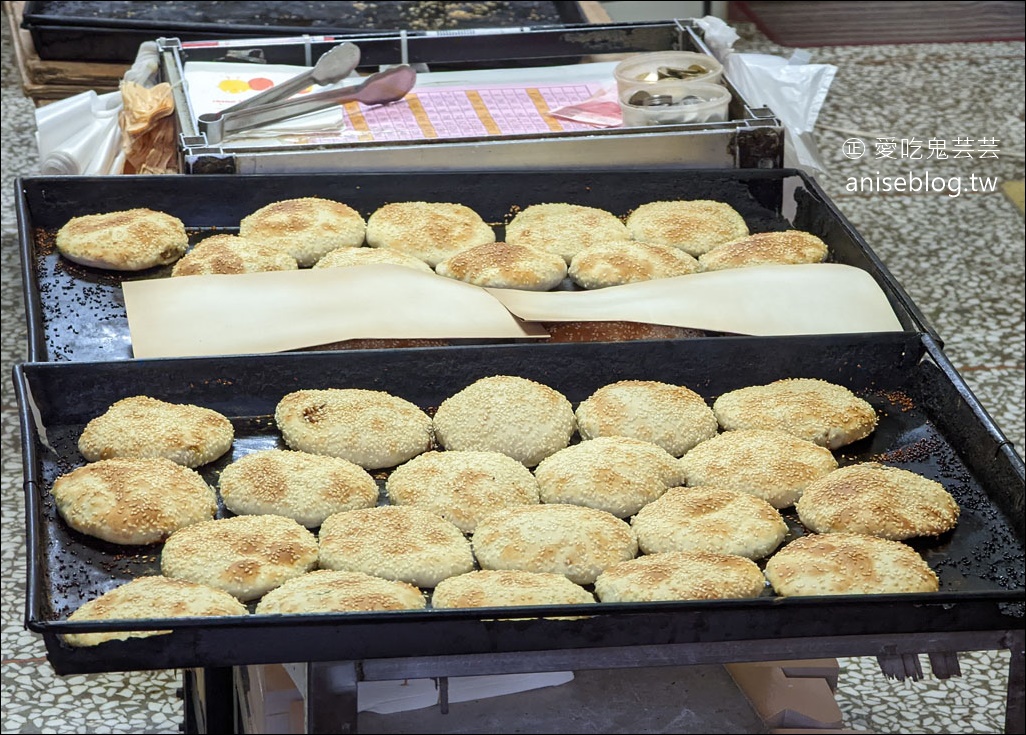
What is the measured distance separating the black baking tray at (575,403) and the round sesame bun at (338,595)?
0.34 feet

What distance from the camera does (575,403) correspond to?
1868 mm

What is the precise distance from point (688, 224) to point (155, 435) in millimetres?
1067

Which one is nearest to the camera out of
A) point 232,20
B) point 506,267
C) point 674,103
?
point 506,267

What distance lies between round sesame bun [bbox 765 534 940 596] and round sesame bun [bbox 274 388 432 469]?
1.81 ft

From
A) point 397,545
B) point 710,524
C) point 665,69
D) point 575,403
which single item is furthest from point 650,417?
point 665,69

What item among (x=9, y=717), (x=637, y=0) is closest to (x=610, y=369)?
(x=9, y=717)

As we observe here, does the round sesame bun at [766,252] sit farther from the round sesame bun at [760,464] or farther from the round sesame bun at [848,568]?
the round sesame bun at [848,568]

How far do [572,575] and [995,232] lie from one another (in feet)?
10.8

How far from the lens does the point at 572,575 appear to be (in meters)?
1.49

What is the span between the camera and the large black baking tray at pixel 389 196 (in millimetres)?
2135

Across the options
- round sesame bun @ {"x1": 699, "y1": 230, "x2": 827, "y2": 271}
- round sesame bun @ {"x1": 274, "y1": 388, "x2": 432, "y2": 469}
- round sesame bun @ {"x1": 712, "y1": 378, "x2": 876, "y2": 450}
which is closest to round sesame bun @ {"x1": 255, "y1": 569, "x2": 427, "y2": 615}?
round sesame bun @ {"x1": 274, "y1": 388, "x2": 432, "y2": 469}

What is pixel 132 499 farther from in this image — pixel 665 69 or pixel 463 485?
pixel 665 69

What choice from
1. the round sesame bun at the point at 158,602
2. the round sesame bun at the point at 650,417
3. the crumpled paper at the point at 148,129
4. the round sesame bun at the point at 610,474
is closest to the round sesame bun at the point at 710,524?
the round sesame bun at the point at 610,474

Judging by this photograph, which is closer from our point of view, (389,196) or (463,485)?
(463,485)
